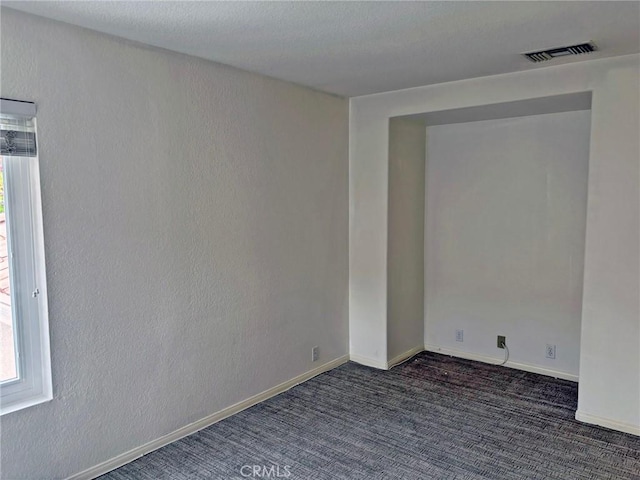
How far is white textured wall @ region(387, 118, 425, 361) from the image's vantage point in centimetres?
410

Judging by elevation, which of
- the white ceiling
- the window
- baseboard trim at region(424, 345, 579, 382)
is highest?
the white ceiling

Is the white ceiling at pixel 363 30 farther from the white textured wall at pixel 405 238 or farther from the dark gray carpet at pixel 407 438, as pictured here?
the dark gray carpet at pixel 407 438

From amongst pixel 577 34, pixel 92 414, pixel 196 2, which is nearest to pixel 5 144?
pixel 196 2

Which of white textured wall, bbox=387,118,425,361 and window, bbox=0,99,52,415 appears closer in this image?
window, bbox=0,99,52,415

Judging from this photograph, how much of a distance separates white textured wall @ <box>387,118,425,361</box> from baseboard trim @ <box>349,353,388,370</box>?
82 millimetres

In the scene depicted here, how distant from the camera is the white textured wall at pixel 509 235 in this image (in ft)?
12.5

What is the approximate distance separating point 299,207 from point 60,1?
2.07 metres

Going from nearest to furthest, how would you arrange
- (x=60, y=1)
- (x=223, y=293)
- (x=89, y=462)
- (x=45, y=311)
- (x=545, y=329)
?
(x=60, y=1) < (x=45, y=311) < (x=89, y=462) < (x=223, y=293) < (x=545, y=329)

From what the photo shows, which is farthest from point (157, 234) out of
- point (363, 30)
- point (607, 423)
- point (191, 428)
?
point (607, 423)

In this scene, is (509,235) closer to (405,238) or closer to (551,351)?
(405,238)

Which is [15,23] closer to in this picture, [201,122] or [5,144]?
[5,144]

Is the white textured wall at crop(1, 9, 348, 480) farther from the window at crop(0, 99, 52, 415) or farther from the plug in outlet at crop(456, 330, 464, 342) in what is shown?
the plug in outlet at crop(456, 330, 464, 342)

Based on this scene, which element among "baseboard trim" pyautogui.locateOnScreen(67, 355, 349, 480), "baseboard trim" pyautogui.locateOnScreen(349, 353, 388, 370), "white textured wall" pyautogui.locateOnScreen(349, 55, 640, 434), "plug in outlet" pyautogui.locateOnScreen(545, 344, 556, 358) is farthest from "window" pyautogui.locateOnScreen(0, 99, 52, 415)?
"plug in outlet" pyautogui.locateOnScreen(545, 344, 556, 358)

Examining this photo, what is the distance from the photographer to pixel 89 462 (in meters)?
2.51
